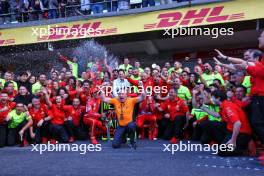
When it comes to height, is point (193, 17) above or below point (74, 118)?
above

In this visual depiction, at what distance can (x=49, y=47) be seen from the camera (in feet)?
66.4

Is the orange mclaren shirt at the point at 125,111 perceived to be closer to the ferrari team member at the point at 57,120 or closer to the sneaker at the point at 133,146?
the sneaker at the point at 133,146

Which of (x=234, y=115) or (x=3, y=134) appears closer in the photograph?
(x=234, y=115)

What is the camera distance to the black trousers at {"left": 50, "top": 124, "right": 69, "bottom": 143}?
1088 centimetres

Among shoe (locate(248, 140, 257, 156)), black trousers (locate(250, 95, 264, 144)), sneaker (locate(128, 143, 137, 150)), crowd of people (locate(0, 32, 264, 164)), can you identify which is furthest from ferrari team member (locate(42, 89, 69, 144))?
black trousers (locate(250, 95, 264, 144))

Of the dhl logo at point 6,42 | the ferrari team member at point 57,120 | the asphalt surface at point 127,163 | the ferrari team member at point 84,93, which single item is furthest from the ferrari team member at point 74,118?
the dhl logo at point 6,42

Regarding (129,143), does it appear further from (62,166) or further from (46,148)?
(62,166)

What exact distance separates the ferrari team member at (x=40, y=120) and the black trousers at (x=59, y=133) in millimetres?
185

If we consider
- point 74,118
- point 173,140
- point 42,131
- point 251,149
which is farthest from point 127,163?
point 42,131

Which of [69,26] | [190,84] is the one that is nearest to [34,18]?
[69,26]

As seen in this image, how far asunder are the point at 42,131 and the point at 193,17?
23.8ft

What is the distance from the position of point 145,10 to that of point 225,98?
9.01 m

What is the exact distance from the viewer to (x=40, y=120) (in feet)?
36.3

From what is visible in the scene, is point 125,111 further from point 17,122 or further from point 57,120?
point 17,122
